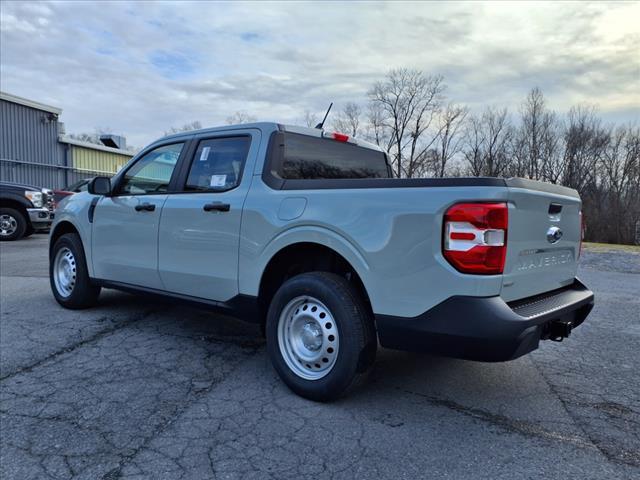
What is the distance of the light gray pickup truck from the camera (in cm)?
257

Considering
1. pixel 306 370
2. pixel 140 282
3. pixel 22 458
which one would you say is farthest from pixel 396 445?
pixel 140 282

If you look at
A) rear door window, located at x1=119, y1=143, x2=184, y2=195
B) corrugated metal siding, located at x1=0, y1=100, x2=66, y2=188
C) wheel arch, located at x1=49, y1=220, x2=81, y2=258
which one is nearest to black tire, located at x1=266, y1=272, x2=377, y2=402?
rear door window, located at x1=119, y1=143, x2=184, y2=195

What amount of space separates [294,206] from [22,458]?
2071mm

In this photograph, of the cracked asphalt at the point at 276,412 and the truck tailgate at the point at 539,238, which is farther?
the truck tailgate at the point at 539,238

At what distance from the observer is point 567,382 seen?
3615 mm

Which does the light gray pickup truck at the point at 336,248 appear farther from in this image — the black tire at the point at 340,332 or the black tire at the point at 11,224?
the black tire at the point at 11,224

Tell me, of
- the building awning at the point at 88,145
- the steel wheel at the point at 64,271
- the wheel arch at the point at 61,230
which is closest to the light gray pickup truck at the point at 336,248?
the steel wheel at the point at 64,271

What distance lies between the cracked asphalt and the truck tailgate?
2.65 feet

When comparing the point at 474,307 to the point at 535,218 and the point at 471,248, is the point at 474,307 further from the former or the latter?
the point at 535,218

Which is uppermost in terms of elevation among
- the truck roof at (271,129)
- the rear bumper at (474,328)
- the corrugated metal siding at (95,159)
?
the corrugated metal siding at (95,159)

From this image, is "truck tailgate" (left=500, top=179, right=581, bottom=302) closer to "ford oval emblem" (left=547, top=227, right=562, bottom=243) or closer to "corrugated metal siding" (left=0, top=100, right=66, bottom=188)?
"ford oval emblem" (left=547, top=227, right=562, bottom=243)

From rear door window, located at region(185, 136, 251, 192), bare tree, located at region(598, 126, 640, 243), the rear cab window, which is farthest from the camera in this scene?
bare tree, located at region(598, 126, 640, 243)

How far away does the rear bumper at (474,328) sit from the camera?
2512 mm

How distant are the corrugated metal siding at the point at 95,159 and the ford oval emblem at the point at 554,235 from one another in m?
26.2
